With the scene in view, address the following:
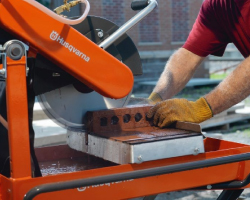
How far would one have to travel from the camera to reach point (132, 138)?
2346 millimetres

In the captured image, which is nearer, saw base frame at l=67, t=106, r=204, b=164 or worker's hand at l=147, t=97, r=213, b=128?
saw base frame at l=67, t=106, r=204, b=164

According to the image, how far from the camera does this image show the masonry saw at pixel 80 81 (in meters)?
2.30

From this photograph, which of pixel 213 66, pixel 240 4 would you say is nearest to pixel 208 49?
pixel 240 4

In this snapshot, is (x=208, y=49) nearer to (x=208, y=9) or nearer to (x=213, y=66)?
(x=208, y=9)

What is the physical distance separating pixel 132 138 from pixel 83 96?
16.5 inches

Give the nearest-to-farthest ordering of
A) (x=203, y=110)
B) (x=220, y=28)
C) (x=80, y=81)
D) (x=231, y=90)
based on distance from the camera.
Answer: (x=80, y=81), (x=203, y=110), (x=231, y=90), (x=220, y=28)

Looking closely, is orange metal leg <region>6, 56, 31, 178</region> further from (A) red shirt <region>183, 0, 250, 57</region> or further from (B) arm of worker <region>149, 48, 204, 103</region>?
(A) red shirt <region>183, 0, 250, 57</region>

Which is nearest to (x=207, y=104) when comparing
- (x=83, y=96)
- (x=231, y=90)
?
(x=231, y=90)

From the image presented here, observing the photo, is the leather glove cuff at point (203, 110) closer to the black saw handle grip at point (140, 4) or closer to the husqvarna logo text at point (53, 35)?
the black saw handle grip at point (140, 4)

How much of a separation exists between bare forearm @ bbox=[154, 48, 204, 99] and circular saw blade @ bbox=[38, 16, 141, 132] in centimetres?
66

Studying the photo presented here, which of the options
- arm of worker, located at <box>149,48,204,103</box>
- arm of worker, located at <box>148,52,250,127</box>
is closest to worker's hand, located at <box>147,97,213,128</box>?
arm of worker, located at <box>148,52,250,127</box>

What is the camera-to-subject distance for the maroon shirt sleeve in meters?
3.28

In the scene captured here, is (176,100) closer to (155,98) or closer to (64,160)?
(155,98)

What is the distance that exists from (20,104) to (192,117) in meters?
1.06
